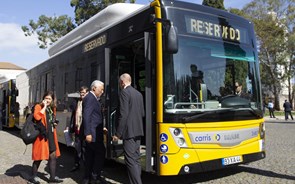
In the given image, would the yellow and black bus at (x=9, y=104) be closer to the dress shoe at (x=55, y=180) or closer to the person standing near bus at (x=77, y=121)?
the person standing near bus at (x=77, y=121)

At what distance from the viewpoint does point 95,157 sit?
5809mm

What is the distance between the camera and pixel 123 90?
493 centimetres

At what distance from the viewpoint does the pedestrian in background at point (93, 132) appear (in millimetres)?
5441

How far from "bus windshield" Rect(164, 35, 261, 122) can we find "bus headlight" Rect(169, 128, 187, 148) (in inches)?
6.7

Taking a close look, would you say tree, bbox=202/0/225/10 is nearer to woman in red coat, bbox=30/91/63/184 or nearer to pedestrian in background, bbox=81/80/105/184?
woman in red coat, bbox=30/91/63/184

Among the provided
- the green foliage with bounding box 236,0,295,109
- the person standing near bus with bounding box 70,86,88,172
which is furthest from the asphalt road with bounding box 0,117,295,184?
the green foliage with bounding box 236,0,295,109

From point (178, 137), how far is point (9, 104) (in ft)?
47.1

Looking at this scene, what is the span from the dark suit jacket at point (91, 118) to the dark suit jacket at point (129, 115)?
775 millimetres

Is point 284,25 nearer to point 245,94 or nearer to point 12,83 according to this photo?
point 12,83

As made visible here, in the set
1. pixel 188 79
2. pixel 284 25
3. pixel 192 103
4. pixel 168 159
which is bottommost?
pixel 168 159

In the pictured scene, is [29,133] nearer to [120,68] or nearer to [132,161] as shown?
[132,161]

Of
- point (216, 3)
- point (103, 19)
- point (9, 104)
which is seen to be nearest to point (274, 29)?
point (216, 3)

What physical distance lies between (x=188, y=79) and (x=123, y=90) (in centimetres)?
109

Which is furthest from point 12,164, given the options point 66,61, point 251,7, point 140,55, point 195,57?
point 251,7
